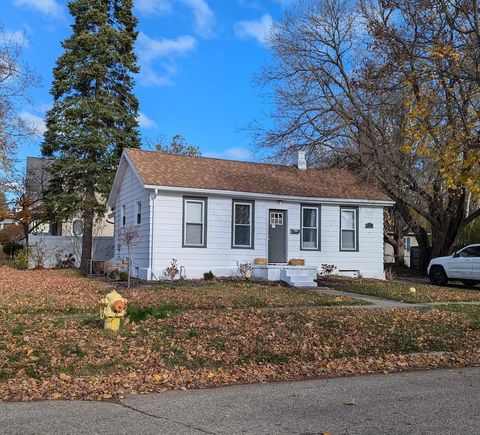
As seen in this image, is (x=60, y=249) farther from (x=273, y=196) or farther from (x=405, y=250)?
(x=405, y=250)

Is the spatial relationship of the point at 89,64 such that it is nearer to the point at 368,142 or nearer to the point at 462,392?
the point at 368,142

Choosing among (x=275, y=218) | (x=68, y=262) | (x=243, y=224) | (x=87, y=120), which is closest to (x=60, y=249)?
(x=68, y=262)

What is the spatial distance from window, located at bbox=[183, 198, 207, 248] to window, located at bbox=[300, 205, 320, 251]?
4.02 meters

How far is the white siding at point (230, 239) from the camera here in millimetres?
18359

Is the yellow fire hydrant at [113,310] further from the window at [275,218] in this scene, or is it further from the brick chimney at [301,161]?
the brick chimney at [301,161]

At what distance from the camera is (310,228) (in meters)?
21.0

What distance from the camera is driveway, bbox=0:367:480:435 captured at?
16.9 feet

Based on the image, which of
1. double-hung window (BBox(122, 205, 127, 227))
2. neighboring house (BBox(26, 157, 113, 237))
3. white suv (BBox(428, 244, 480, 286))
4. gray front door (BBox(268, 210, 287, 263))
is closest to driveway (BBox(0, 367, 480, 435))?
white suv (BBox(428, 244, 480, 286))

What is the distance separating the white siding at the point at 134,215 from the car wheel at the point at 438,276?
1081cm

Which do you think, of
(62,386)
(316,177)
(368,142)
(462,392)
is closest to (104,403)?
(62,386)

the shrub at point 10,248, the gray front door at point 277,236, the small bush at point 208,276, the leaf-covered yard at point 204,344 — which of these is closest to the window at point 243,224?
the gray front door at point 277,236

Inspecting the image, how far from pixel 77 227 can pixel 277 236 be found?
1512 centimetres

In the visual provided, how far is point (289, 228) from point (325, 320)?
10.1 m

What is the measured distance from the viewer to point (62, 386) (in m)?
6.55
